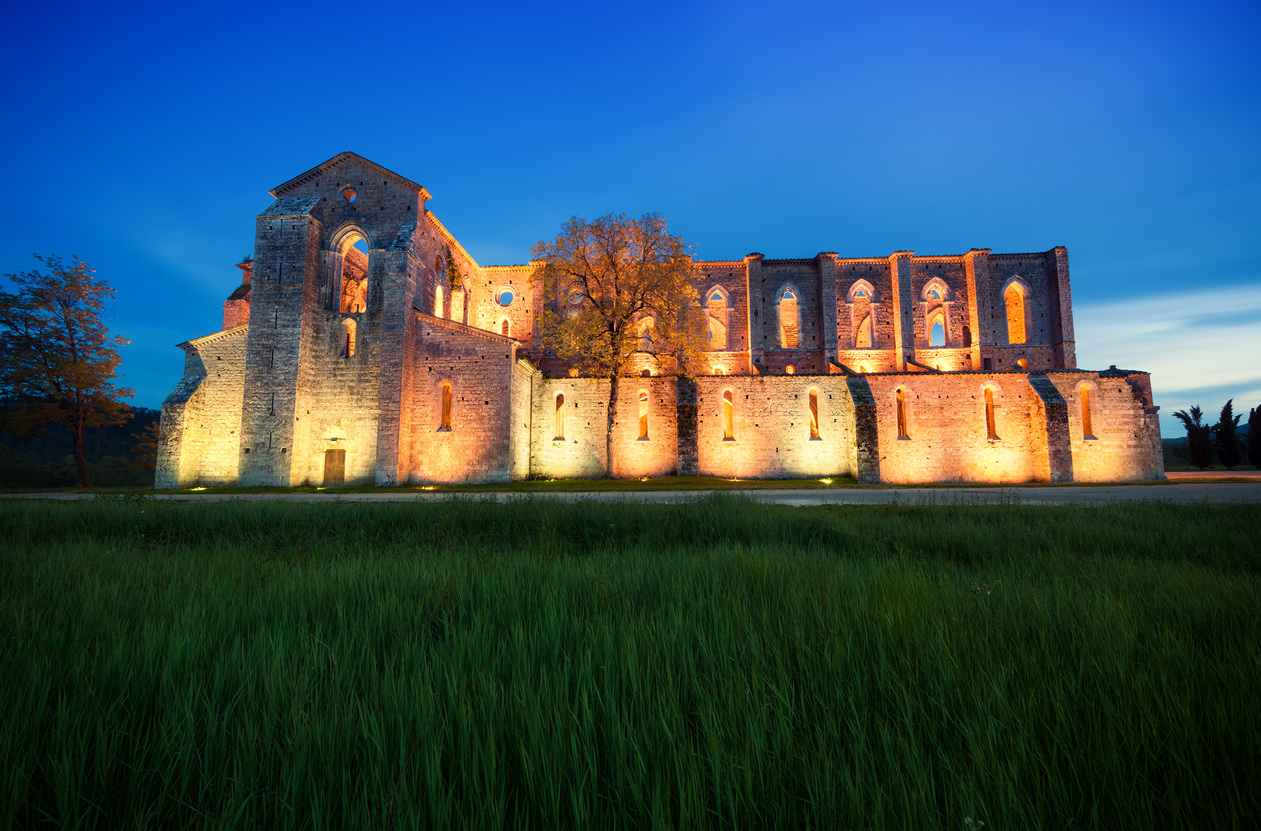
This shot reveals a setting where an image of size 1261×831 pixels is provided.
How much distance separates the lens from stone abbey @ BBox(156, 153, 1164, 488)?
21219 millimetres

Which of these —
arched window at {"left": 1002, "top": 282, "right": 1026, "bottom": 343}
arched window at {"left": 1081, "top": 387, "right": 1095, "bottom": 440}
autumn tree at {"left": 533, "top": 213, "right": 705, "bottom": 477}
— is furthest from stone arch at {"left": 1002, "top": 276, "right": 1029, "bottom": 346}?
autumn tree at {"left": 533, "top": 213, "right": 705, "bottom": 477}

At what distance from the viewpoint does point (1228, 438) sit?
3425 centimetres

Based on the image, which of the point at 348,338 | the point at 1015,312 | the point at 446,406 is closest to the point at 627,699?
the point at 446,406

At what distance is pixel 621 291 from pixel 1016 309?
95.5 feet

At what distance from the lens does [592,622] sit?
2.45m

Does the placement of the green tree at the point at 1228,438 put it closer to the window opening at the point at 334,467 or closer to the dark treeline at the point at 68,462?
the window opening at the point at 334,467

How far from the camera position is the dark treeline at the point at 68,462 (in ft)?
80.8

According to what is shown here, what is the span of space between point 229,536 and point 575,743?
7.07 meters

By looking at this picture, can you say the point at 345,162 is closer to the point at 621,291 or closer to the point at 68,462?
the point at 621,291

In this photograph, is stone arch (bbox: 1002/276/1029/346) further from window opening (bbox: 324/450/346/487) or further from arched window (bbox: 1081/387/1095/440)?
window opening (bbox: 324/450/346/487)

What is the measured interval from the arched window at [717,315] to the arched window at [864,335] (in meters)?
9.44

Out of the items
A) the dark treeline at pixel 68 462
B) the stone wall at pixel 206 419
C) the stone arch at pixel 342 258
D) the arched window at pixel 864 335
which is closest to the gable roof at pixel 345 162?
the stone arch at pixel 342 258

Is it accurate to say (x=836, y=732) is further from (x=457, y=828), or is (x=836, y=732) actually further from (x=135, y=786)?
(x=135, y=786)

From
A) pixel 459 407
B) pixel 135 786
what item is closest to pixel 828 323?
pixel 459 407
